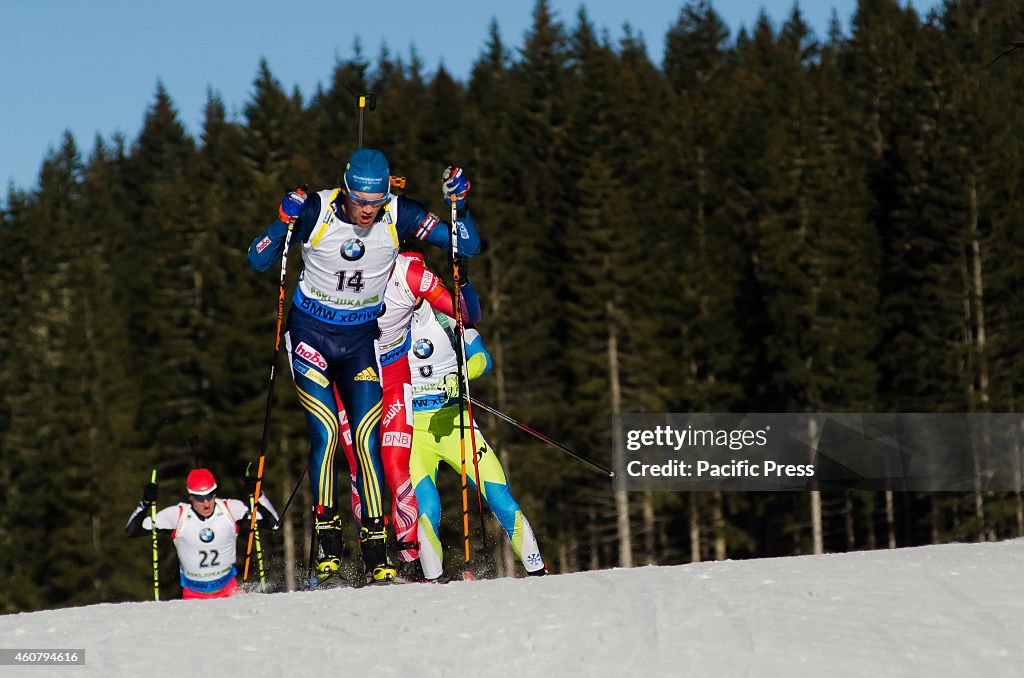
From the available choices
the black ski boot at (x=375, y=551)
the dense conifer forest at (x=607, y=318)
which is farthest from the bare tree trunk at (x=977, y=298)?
the black ski boot at (x=375, y=551)

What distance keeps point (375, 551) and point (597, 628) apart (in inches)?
121

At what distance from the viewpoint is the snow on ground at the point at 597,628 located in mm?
6649

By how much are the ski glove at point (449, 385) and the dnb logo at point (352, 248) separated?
110 inches

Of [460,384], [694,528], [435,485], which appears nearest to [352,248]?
[460,384]

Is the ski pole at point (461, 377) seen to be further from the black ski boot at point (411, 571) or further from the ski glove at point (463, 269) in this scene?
the black ski boot at point (411, 571)

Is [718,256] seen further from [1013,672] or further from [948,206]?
[1013,672]

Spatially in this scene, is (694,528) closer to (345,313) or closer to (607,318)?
(607,318)

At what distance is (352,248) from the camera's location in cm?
970

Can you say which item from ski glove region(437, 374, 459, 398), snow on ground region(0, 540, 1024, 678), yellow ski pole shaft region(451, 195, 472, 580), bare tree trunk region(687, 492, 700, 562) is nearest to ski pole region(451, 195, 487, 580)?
yellow ski pole shaft region(451, 195, 472, 580)

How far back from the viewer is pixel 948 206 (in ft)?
152

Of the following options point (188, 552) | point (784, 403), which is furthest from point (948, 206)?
point (188, 552)

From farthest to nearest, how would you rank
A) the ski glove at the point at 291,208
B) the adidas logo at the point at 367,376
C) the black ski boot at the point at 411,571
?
1. the black ski boot at the point at 411,571
2. the adidas logo at the point at 367,376
3. the ski glove at the point at 291,208

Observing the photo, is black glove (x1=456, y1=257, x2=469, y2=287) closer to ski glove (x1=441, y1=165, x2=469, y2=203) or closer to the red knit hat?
ski glove (x1=441, y1=165, x2=469, y2=203)

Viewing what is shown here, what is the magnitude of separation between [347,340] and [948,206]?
39.7 metres
